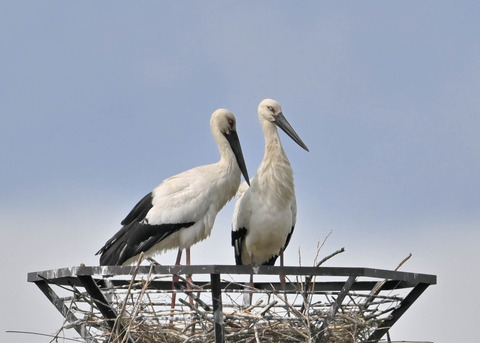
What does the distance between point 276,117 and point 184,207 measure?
1506 mm

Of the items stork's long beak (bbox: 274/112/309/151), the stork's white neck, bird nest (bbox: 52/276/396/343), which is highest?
stork's long beak (bbox: 274/112/309/151)

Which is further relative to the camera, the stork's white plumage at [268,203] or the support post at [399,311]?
the stork's white plumage at [268,203]

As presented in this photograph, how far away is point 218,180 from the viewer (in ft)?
30.7

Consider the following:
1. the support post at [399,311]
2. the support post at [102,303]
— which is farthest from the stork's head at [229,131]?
the support post at [102,303]

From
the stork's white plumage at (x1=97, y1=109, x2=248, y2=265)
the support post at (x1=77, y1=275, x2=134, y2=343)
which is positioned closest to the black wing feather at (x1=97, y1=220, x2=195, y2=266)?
the stork's white plumage at (x1=97, y1=109, x2=248, y2=265)

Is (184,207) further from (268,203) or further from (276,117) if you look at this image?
(276,117)

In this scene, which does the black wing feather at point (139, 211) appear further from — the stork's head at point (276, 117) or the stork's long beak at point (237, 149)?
the stork's head at point (276, 117)

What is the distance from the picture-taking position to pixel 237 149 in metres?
9.65

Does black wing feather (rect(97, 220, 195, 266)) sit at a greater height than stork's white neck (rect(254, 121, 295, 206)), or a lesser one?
lesser

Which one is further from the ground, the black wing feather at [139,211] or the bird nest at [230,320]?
the black wing feather at [139,211]

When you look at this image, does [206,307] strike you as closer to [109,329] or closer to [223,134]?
[109,329]

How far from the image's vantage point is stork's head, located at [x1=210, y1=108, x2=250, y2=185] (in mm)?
9641

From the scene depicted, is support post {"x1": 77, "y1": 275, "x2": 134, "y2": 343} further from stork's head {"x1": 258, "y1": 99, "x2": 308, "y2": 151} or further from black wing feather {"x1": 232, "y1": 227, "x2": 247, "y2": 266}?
stork's head {"x1": 258, "y1": 99, "x2": 308, "y2": 151}

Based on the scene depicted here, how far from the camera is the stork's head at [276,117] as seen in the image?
394 inches
